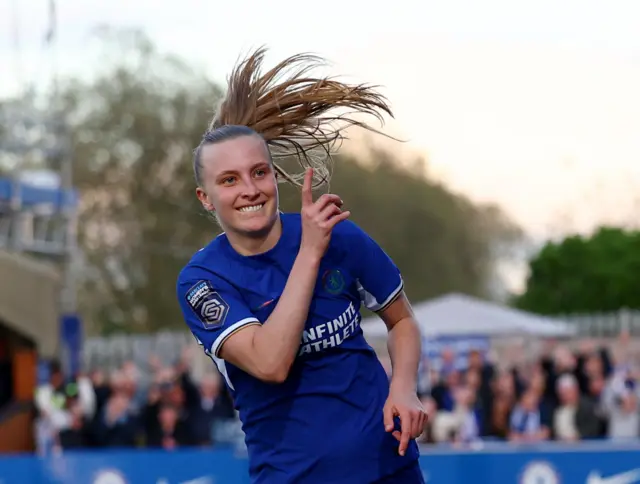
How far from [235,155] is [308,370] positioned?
0.68 metres

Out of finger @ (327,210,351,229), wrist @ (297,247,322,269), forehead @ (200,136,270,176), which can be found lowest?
wrist @ (297,247,322,269)

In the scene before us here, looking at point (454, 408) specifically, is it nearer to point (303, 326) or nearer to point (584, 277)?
point (303, 326)

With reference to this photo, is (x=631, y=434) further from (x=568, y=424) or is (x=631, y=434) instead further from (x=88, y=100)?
(x=88, y=100)

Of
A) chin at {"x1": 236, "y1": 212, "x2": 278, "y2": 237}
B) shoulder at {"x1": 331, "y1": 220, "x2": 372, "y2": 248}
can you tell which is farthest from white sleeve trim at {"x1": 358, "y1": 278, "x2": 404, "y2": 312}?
chin at {"x1": 236, "y1": 212, "x2": 278, "y2": 237}

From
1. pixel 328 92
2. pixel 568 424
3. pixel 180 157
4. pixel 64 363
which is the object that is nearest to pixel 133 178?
pixel 180 157

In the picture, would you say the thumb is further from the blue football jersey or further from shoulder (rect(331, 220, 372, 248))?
shoulder (rect(331, 220, 372, 248))

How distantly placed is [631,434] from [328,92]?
29.8 feet

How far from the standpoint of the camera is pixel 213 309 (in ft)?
12.7

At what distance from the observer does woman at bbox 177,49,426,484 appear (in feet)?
12.5

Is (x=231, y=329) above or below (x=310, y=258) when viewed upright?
below

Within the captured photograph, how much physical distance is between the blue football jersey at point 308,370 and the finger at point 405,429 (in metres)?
0.16

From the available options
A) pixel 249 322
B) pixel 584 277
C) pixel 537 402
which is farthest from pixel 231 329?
pixel 584 277

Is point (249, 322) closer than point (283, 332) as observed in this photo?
No

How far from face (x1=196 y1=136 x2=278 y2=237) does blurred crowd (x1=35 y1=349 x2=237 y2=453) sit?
1088 cm
